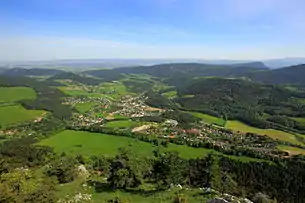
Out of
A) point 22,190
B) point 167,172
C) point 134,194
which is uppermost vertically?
point 22,190

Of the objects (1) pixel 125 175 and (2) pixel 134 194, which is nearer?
(2) pixel 134 194

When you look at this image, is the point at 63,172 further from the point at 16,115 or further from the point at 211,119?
the point at 211,119

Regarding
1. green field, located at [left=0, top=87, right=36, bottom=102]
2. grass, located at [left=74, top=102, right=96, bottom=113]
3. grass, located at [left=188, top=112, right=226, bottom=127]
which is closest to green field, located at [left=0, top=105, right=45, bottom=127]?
grass, located at [left=74, top=102, right=96, bottom=113]

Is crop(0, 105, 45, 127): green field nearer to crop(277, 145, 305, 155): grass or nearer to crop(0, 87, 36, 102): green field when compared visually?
crop(0, 87, 36, 102): green field

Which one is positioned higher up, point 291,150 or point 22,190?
point 22,190

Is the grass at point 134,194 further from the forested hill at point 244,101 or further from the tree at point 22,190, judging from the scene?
the forested hill at point 244,101

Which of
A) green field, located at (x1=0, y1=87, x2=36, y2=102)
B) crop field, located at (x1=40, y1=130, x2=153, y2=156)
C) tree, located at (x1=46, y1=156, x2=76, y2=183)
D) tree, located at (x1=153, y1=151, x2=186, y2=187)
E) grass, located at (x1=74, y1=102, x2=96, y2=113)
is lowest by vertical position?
grass, located at (x1=74, y1=102, x2=96, y2=113)

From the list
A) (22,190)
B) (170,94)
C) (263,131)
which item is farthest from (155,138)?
(170,94)
